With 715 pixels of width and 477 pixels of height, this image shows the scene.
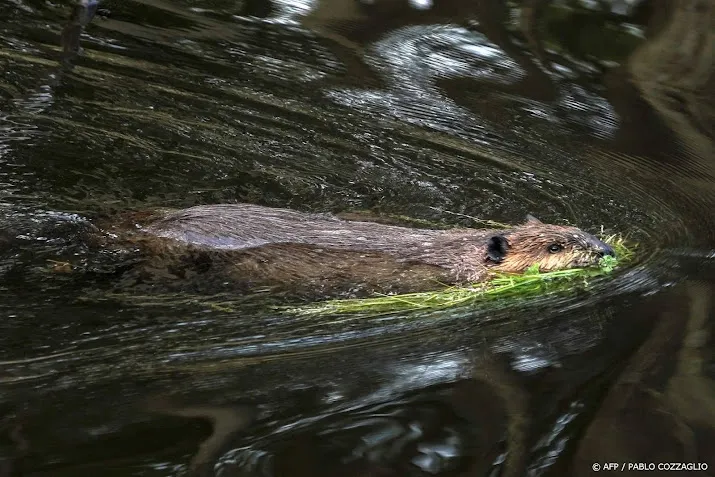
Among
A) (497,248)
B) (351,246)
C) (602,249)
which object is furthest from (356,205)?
(602,249)

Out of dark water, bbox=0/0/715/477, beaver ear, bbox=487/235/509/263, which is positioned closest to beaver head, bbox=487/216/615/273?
beaver ear, bbox=487/235/509/263

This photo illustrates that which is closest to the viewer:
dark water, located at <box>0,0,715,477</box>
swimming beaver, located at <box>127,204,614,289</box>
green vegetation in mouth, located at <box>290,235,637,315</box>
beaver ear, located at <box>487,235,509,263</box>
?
dark water, located at <box>0,0,715,477</box>

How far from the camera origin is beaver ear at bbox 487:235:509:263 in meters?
4.86

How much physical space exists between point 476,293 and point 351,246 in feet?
2.26

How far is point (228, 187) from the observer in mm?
5902

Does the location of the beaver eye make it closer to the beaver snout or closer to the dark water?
the beaver snout

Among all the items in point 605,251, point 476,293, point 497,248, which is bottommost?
point 476,293

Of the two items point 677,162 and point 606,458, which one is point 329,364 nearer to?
point 606,458

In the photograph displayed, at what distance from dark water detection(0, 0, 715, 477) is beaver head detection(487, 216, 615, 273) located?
0.18 meters

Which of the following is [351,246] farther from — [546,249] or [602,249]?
[602,249]

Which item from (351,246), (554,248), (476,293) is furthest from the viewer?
(554,248)

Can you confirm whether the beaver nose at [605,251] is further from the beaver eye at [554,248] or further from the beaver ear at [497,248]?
the beaver ear at [497,248]

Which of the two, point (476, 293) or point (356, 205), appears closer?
point (476, 293)

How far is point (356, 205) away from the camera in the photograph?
5797 mm
